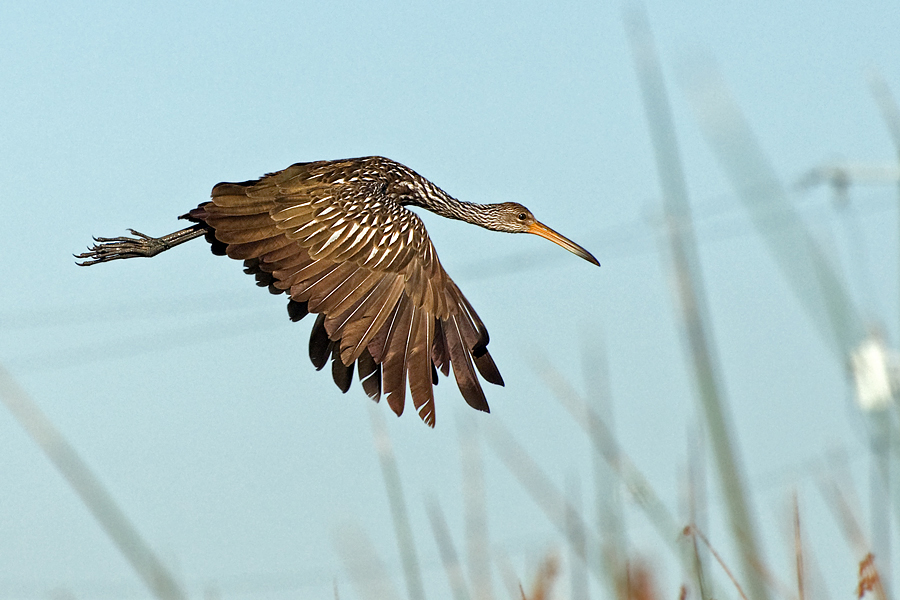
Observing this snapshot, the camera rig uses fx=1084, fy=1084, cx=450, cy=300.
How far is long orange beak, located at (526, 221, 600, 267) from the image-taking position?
23.5 feet

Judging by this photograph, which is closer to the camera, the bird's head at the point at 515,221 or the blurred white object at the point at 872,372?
the blurred white object at the point at 872,372

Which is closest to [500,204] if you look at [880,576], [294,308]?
[294,308]

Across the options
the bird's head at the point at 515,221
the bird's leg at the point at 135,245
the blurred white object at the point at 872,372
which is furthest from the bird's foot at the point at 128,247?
the blurred white object at the point at 872,372

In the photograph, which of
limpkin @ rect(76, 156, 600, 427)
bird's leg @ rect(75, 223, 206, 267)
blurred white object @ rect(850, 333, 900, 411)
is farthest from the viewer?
bird's leg @ rect(75, 223, 206, 267)

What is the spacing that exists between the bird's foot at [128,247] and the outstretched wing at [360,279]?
0.88 meters

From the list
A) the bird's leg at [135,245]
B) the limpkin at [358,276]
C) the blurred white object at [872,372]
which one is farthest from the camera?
the bird's leg at [135,245]

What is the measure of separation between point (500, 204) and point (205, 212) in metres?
2.68

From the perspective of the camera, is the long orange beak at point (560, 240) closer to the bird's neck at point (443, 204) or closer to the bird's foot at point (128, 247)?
the bird's neck at point (443, 204)

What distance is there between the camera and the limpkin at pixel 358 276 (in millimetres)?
5047

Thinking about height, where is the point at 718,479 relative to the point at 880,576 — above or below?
above

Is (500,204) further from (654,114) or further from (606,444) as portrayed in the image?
(654,114)

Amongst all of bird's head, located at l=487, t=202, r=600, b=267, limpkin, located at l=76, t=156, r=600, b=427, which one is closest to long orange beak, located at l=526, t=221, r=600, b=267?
bird's head, located at l=487, t=202, r=600, b=267

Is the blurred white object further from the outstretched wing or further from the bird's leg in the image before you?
the bird's leg

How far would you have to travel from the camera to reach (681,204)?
173 cm
